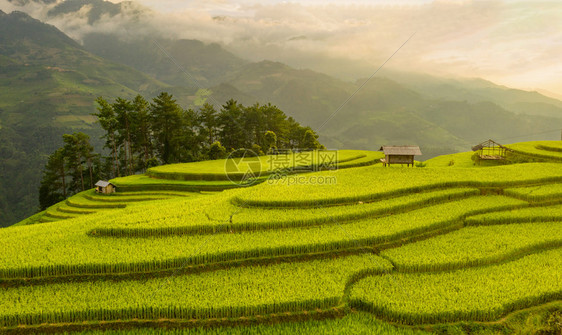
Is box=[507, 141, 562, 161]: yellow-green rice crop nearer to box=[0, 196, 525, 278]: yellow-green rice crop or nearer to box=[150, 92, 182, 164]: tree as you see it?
box=[0, 196, 525, 278]: yellow-green rice crop

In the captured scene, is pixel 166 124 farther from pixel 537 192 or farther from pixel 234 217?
pixel 537 192

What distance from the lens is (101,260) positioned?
10.1 meters

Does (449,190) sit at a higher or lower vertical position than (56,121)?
lower

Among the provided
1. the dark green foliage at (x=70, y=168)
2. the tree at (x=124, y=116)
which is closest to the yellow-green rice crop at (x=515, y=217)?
the tree at (x=124, y=116)

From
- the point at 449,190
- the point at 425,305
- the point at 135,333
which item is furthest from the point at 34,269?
the point at 449,190

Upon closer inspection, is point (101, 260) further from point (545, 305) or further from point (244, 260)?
point (545, 305)

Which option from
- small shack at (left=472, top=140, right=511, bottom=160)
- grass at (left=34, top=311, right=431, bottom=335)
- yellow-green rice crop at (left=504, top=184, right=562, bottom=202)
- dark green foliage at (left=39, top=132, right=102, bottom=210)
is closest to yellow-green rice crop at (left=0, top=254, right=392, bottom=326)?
grass at (left=34, top=311, right=431, bottom=335)

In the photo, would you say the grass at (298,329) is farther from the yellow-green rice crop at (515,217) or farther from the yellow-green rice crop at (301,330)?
the yellow-green rice crop at (515,217)

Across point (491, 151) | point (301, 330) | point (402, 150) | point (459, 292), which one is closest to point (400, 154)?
point (402, 150)

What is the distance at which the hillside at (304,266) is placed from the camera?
820 centimetres

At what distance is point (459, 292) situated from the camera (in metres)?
8.99

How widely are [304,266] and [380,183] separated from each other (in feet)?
31.8

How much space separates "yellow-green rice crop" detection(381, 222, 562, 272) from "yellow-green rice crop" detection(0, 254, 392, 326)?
130cm

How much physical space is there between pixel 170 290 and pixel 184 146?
4204cm
